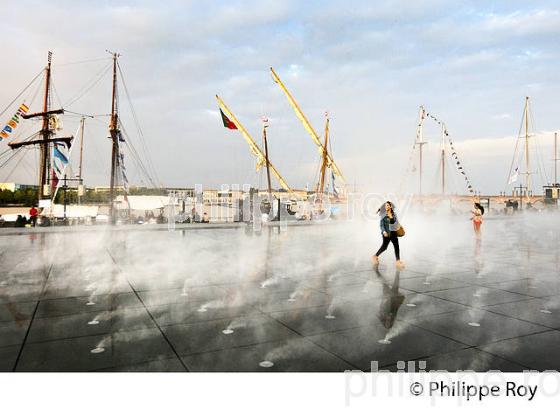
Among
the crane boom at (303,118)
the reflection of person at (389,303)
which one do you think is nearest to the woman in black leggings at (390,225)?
the reflection of person at (389,303)

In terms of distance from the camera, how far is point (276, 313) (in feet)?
21.1

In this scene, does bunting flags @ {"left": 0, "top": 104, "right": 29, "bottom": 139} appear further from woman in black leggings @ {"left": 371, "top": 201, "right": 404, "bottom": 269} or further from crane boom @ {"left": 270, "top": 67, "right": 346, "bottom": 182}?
crane boom @ {"left": 270, "top": 67, "right": 346, "bottom": 182}

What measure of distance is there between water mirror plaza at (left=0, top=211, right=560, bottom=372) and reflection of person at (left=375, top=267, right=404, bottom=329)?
0.03 m

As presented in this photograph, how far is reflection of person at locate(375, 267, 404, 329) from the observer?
6.04 metres

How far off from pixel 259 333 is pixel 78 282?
5374 mm

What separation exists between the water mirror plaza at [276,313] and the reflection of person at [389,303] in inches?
1.1

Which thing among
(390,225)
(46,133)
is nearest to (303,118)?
(46,133)

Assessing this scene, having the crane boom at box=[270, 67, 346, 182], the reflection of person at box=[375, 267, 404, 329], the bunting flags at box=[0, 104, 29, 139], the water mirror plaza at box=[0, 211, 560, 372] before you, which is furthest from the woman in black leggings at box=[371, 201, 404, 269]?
the crane boom at box=[270, 67, 346, 182]

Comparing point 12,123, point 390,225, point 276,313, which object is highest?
point 12,123

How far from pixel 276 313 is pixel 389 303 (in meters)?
1.97

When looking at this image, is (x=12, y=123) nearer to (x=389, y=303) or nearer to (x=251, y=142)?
(x=389, y=303)

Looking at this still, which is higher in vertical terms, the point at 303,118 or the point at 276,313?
the point at 303,118

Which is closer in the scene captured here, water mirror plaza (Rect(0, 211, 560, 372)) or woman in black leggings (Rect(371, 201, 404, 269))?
water mirror plaza (Rect(0, 211, 560, 372))

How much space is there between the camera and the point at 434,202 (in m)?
86.9
